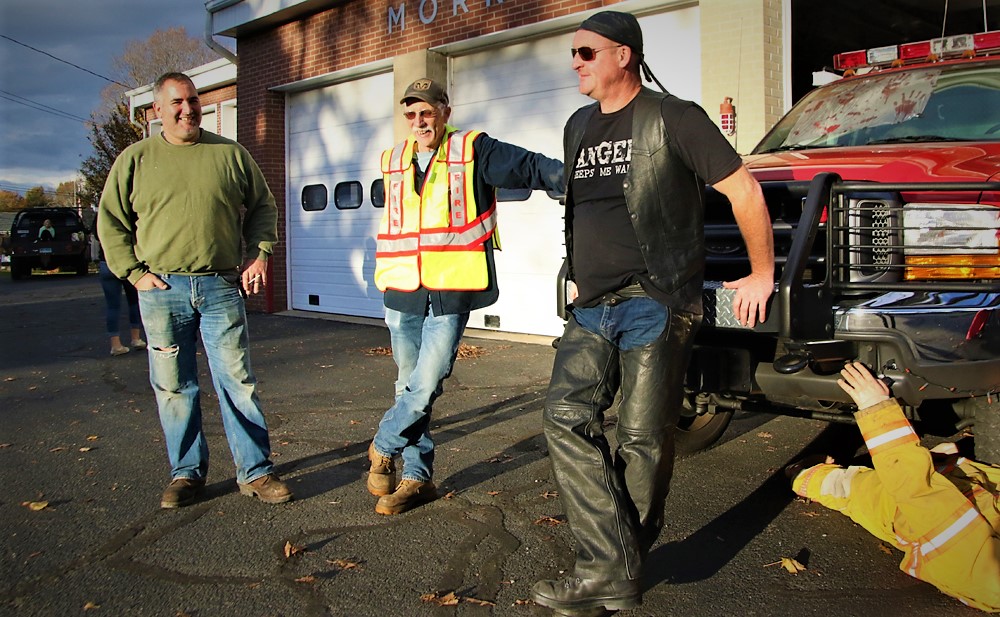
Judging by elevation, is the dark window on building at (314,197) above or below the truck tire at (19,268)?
above

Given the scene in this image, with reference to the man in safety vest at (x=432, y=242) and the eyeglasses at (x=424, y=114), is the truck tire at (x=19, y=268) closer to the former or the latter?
the man in safety vest at (x=432, y=242)

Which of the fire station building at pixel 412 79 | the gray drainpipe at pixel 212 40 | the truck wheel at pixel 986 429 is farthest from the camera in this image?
the gray drainpipe at pixel 212 40

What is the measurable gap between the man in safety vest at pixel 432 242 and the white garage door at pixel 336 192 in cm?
792

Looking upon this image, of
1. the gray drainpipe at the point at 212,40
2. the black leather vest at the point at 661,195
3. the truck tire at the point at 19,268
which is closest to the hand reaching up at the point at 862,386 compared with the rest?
the black leather vest at the point at 661,195

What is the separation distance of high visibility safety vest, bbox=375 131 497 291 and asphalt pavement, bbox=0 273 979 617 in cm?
109

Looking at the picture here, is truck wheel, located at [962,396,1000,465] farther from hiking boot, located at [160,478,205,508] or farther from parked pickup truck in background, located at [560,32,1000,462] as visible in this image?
hiking boot, located at [160,478,205,508]

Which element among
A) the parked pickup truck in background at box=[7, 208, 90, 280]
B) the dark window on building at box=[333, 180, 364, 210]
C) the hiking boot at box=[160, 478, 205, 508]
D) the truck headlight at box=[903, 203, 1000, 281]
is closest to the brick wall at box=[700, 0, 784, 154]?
the truck headlight at box=[903, 203, 1000, 281]

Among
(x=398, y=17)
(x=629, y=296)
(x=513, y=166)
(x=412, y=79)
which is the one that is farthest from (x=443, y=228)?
(x=398, y=17)

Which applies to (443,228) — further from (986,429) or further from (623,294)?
(986,429)

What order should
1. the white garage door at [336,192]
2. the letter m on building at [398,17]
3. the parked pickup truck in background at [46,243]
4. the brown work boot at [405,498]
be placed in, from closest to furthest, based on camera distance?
the brown work boot at [405,498] < the letter m on building at [398,17] < the white garage door at [336,192] < the parked pickup truck in background at [46,243]

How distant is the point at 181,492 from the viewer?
4.20 meters

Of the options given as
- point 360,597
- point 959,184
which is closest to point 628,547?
point 360,597

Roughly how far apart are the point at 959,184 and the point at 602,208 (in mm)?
1403

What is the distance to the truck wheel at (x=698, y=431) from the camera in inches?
197
